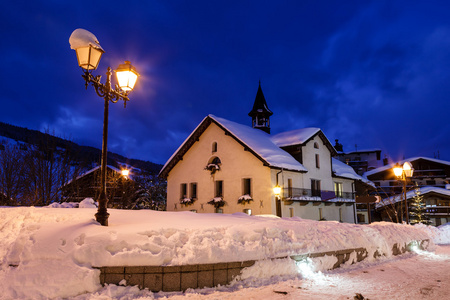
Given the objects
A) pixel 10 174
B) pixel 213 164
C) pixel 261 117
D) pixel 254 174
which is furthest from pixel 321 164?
pixel 10 174

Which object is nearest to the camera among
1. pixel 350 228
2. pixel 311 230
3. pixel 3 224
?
pixel 3 224

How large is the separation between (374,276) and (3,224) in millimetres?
9209

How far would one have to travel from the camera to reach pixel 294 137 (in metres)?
32.1

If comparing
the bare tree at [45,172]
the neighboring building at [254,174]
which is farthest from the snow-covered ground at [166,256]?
the neighboring building at [254,174]

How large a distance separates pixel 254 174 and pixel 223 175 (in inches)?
127

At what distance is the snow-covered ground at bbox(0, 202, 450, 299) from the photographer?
5.81 meters

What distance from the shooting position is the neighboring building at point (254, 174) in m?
26.5

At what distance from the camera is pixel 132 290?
6.02 metres

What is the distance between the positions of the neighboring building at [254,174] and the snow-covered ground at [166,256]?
1603cm

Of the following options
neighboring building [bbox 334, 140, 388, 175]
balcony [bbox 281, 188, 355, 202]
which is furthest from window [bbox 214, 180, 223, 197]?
neighboring building [bbox 334, 140, 388, 175]

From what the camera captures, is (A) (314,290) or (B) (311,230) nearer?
(A) (314,290)

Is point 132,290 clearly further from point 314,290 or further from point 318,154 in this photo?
point 318,154

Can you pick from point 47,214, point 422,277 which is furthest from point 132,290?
point 422,277

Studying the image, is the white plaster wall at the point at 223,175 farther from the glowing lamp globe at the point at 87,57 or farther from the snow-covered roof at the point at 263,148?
the glowing lamp globe at the point at 87,57
